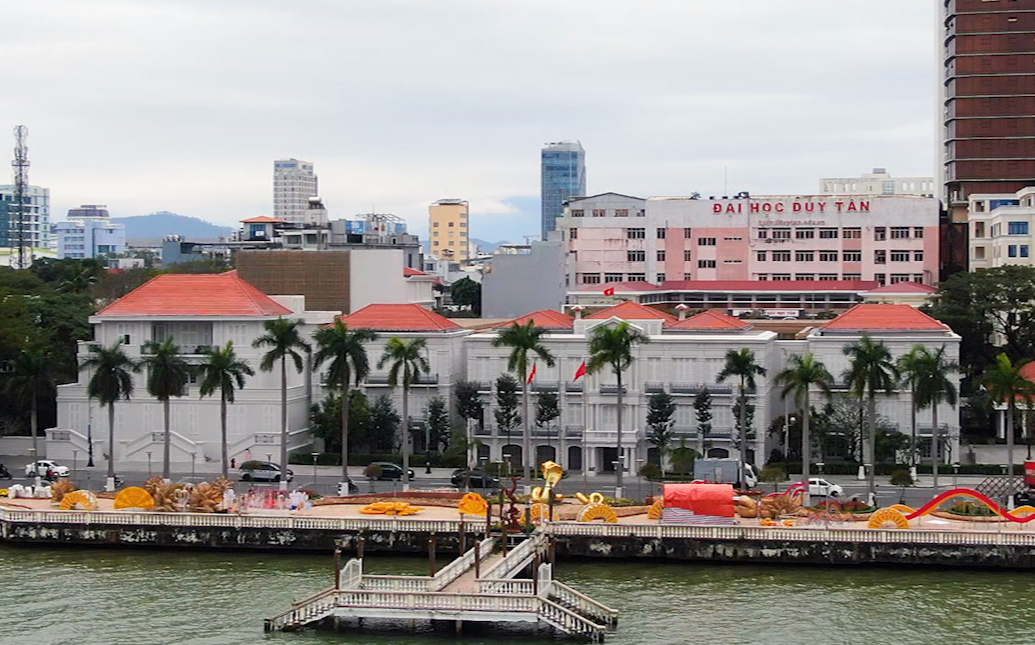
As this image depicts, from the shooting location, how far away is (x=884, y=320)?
95062 millimetres

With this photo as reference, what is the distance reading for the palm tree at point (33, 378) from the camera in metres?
90.3

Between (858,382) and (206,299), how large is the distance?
4236cm

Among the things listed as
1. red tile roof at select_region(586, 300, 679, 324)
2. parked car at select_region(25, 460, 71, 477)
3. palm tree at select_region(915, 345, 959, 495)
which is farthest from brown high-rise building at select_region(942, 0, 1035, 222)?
parked car at select_region(25, 460, 71, 477)

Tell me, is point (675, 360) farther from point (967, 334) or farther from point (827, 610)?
point (827, 610)

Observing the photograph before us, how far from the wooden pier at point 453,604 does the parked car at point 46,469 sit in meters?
37.3

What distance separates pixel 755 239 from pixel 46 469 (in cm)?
8150

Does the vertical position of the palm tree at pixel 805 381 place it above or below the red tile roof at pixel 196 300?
below

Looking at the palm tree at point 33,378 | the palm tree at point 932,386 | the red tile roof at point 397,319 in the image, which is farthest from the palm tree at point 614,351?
the palm tree at point 33,378

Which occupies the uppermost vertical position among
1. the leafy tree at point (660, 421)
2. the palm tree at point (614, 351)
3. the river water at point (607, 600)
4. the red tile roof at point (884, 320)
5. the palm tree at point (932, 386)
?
the red tile roof at point (884, 320)

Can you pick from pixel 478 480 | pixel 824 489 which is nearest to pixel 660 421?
pixel 478 480

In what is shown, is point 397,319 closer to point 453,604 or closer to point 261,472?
point 261,472

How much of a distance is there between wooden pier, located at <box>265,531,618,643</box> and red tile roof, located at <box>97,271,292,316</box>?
144ft

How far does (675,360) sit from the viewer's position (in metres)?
92.6

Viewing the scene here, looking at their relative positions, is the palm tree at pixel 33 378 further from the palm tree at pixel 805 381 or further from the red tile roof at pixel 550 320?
the palm tree at pixel 805 381
